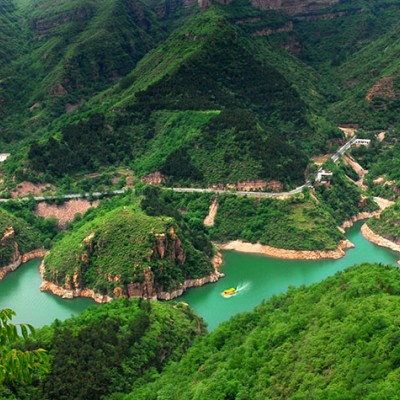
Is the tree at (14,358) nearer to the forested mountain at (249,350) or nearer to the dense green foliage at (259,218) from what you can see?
the forested mountain at (249,350)

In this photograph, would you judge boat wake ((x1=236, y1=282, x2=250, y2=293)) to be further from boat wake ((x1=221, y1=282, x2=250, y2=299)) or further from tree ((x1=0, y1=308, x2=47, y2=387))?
tree ((x1=0, y1=308, x2=47, y2=387))

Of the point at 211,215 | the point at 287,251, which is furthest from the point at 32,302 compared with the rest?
the point at 287,251

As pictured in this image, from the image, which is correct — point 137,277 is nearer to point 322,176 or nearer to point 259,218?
point 259,218

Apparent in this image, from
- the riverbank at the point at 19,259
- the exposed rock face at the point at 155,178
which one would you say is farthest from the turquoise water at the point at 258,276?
the riverbank at the point at 19,259

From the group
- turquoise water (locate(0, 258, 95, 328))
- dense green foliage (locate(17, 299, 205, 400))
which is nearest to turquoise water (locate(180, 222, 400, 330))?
dense green foliage (locate(17, 299, 205, 400))

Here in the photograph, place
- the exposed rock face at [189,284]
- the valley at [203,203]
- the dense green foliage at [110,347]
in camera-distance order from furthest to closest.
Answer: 1. the exposed rock face at [189,284]
2. the dense green foliage at [110,347]
3. the valley at [203,203]

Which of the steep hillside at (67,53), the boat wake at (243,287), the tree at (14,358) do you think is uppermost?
the steep hillside at (67,53)
